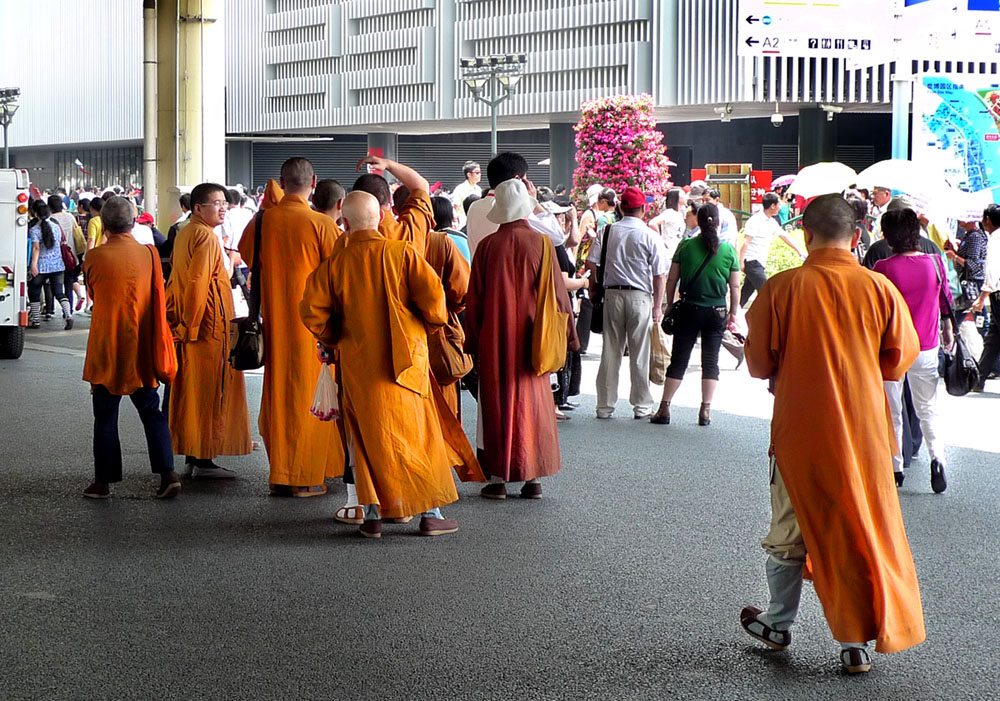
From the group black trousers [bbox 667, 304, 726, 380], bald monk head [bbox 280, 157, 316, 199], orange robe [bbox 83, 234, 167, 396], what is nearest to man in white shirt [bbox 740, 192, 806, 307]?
black trousers [bbox 667, 304, 726, 380]

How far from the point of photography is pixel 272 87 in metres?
56.9

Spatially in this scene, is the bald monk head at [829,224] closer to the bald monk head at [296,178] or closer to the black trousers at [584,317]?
the bald monk head at [296,178]

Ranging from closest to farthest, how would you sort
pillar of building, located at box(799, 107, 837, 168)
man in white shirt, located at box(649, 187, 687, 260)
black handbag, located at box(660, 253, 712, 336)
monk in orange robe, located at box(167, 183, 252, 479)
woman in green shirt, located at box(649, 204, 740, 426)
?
monk in orange robe, located at box(167, 183, 252, 479) < woman in green shirt, located at box(649, 204, 740, 426) < black handbag, located at box(660, 253, 712, 336) < man in white shirt, located at box(649, 187, 687, 260) < pillar of building, located at box(799, 107, 837, 168)

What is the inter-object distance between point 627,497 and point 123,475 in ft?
10.1

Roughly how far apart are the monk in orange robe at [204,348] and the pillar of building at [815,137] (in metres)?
36.3

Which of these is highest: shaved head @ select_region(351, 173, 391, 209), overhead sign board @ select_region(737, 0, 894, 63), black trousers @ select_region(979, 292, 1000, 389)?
overhead sign board @ select_region(737, 0, 894, 63)

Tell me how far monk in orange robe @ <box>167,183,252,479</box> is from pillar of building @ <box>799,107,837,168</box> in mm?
36265

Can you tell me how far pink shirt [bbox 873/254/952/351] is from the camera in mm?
7344

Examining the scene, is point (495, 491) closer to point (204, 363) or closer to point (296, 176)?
point (204, 363)

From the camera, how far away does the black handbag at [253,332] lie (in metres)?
7.30

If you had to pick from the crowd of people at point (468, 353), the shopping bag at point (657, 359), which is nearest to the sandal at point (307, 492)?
the crowd of people at point (468, 353)

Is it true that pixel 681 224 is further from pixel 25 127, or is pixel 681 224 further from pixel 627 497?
pixel 25 127

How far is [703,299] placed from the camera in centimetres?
1023

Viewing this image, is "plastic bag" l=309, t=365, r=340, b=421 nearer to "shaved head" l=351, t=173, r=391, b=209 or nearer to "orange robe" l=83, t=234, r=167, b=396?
"shaved head" l=351, t=173, r=391, b=209
